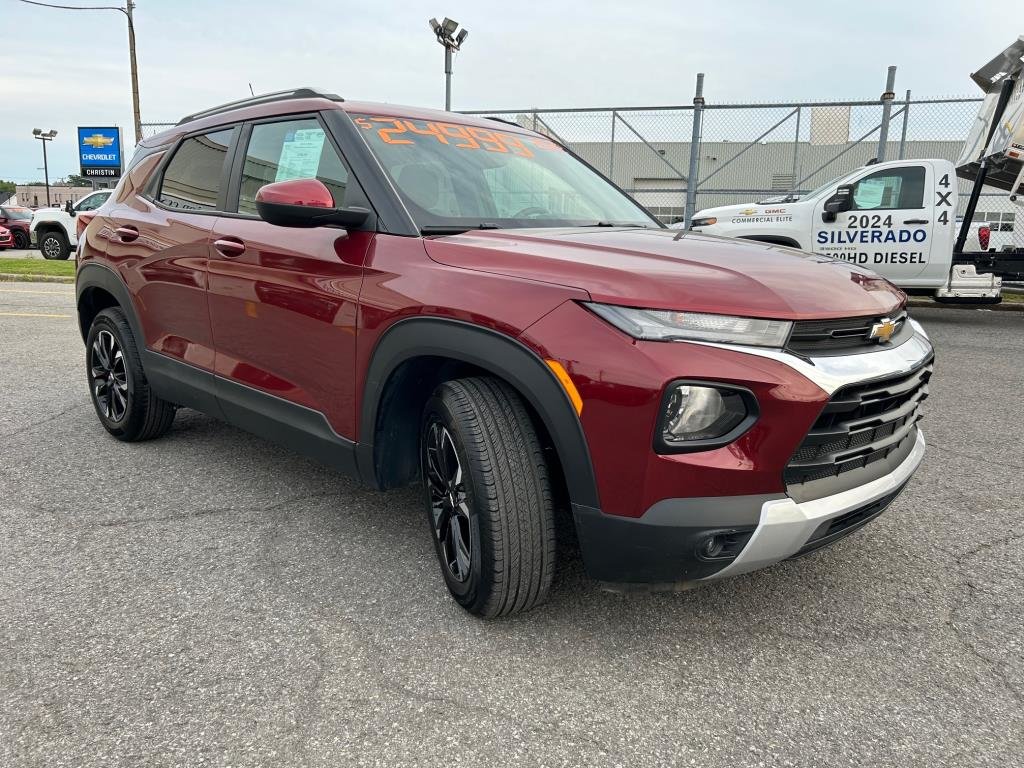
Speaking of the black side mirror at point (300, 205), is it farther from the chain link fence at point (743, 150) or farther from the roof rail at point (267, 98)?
the chain link fence at point (743, 150)

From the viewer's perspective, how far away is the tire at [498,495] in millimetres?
2193

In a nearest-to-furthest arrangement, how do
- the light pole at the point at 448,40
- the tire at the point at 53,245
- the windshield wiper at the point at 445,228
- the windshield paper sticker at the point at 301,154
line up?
1. the windshield wiper at the point at 445,228
2. the windshield paper sticker at the point at 301,154
3. the light pole at the point at 448,40
4. the tire at the point at 53,245

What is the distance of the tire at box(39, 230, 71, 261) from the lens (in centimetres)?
1953

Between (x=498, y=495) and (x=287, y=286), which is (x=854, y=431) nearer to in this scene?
(x=498, y=495)

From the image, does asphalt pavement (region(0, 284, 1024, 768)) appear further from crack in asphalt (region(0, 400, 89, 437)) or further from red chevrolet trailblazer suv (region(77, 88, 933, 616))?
crack in asphalt (region(0, 400, 89, 437))

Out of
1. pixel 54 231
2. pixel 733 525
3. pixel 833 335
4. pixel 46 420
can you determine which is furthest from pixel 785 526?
pixel 54 231

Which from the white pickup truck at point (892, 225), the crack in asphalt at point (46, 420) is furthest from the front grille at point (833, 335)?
the white pickup truck at point (892, 225)

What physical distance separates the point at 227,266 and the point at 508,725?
2178 millimetres

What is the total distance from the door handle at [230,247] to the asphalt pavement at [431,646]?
108 centimetres

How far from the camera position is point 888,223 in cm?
966

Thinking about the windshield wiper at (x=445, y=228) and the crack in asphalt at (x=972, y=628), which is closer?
the crack in asphalt at (x=972, y=628)

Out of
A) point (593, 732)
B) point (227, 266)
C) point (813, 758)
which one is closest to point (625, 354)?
point (593, 732)

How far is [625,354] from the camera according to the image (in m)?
1.95

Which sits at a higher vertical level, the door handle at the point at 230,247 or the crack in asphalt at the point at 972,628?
the door handle at the point at 230,247
